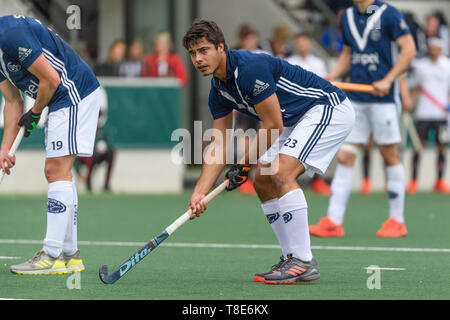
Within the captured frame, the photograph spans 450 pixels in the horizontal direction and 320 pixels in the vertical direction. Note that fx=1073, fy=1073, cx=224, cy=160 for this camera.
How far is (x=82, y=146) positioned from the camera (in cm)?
685

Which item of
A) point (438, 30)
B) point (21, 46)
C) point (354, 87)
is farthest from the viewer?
point (438, 30)

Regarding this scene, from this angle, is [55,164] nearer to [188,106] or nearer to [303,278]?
[303,278]

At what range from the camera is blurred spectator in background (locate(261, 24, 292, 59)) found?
15.0 m

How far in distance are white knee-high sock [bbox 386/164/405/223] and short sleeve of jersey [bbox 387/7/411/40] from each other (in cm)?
115

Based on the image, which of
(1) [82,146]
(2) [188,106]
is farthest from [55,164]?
(2) [188,106]

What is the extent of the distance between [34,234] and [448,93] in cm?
814

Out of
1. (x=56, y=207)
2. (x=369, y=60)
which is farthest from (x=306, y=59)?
(x=56, y=207)

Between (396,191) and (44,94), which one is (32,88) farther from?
(396,191)

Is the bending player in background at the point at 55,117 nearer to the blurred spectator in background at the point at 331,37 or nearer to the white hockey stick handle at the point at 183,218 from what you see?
the white hockey stick handle at the point at 183,218

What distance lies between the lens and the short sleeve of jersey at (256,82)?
6.21 meters

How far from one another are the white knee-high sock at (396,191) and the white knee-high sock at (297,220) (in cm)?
300

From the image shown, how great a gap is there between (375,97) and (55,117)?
349cm

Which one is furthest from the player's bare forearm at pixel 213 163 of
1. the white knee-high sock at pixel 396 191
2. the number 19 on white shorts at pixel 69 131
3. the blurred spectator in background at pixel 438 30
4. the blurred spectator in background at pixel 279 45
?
the blurred spectator in background at pixel 438 30

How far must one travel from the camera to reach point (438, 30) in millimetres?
17172
